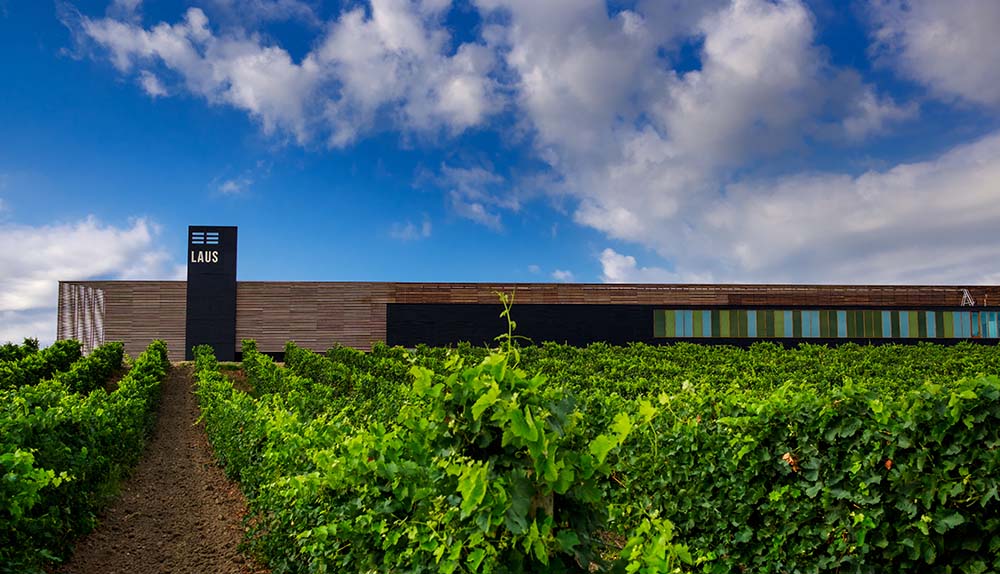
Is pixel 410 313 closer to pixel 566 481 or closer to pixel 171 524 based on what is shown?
pixel 171 524

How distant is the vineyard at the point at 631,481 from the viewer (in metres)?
2.56

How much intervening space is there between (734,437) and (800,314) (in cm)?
3518

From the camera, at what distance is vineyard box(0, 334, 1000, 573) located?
2586 mm

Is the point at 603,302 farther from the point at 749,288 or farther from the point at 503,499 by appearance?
the point at 503,499

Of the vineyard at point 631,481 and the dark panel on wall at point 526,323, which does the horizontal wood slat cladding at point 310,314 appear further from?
the vineyard at point 631,481

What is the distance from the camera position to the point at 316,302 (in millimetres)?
36062

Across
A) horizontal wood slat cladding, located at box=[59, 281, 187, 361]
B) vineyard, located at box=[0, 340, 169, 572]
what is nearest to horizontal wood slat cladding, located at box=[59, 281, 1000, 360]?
horizontal wood slat cladding, located at box=[59, 281, 187, 361]

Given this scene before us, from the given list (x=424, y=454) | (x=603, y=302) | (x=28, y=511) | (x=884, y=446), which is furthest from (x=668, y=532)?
(x=603, y=302)

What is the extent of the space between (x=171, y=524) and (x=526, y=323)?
90.4ft

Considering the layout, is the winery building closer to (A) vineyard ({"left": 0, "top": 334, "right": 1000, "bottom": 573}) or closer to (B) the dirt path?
(B) the dirt path

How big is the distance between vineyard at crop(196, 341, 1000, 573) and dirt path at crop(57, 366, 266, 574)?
Result: 68 cm

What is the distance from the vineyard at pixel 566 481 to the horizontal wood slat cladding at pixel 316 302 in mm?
25823

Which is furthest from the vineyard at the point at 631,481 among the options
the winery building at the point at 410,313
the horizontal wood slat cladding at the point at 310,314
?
the horizontal wood slat cladding at the point at 310,314

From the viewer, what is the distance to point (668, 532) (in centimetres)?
283
